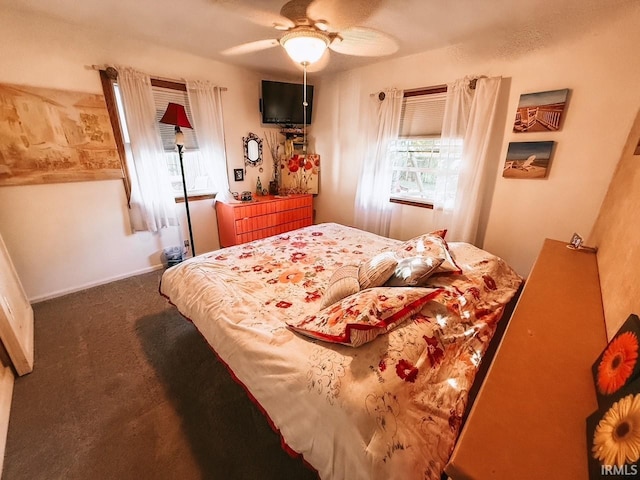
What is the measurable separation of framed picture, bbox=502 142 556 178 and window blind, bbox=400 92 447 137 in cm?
71

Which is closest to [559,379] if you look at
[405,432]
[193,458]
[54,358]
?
[405,432]

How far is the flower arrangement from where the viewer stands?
12.5 ft

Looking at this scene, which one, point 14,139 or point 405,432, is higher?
point 14,139

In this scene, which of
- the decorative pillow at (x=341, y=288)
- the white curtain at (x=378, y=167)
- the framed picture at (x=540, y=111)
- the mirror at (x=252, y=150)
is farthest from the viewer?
the mirror at (x=252, y=150)

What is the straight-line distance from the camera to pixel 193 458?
1.25 metres

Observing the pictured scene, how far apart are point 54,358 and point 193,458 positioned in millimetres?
1384

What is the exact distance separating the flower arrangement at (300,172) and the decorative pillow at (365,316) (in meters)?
2.94

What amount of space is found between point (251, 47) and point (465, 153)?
232 centimetres

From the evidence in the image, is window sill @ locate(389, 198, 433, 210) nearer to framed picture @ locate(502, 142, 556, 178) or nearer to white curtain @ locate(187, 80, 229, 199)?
framed picture @ locate(502, 142, 556, 178)

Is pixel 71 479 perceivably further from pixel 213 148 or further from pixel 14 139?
pixel 213 148

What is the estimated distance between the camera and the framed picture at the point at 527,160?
2137 mm

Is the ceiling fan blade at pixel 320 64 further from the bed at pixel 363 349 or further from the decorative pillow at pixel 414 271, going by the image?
the decorative pillow at pixel 414 271

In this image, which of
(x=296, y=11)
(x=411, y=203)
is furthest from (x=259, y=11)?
(x=411, y=203)

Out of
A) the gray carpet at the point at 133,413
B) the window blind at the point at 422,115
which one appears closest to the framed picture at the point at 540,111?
the window blind at the point at 422,115
